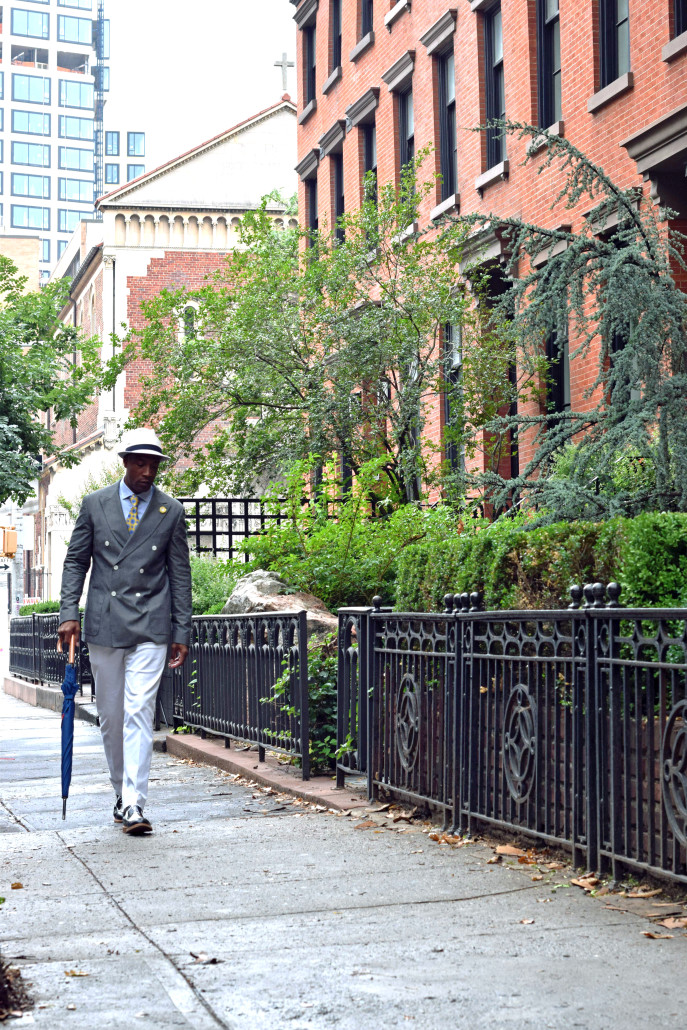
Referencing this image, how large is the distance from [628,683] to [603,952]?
1.18m

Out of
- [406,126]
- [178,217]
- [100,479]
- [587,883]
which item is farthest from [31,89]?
[587,883]

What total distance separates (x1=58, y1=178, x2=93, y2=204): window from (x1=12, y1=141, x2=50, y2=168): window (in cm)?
253

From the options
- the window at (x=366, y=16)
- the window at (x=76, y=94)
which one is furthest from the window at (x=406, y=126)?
the window at (x=76, y=94)

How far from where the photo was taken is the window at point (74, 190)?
14550 centimetres

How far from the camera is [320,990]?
4.13 meters

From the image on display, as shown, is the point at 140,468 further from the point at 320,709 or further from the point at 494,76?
the point at 494,76

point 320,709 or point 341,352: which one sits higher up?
point 341,352

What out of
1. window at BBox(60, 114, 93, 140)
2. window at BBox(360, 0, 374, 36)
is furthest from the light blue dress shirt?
window at BBox(60, 114, 93, 140)

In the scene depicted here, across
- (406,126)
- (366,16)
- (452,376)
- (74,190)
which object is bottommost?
(452,376)

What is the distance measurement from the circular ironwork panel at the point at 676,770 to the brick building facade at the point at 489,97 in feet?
33.7

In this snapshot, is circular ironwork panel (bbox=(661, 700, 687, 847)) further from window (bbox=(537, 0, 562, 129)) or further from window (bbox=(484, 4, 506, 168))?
window (bbox=(484, 4, 506, 168))

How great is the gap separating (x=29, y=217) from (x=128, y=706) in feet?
467

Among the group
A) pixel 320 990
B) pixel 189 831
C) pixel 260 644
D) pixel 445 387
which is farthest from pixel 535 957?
pixel 445 387

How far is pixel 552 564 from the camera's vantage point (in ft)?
22.9
